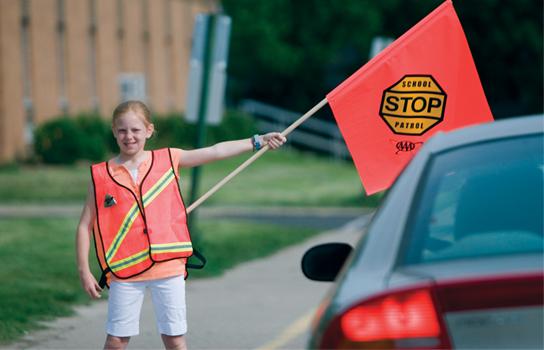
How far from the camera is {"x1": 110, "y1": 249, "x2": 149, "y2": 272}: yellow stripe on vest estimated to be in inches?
240

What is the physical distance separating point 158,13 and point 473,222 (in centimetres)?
4108

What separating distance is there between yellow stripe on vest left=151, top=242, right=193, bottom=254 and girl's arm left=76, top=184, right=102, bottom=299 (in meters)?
0.31

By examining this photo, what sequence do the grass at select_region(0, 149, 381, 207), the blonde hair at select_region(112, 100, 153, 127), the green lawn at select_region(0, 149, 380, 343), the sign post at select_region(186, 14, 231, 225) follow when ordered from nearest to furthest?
the blonde hair at select_region(112, 100, 153, 127) → the green lawn at select_region(0, 149, 380, 343) → the sign post at select_region(186, 14, 231, 225) → the grass at select_region(0, 149, 381, 207)

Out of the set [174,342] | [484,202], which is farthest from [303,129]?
[484,202]

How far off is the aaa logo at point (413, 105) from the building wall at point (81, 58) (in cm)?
1934

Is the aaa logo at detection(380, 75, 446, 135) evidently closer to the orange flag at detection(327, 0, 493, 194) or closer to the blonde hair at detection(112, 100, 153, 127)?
the orange flag at detection(327, 0, 493, 194)

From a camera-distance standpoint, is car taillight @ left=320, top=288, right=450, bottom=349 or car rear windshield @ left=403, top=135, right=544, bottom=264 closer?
car taillight @ left=320, top=288, right=450, bottom=349

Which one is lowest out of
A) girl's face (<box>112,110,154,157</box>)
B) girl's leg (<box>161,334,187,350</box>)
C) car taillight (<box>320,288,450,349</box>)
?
girl's leg (<box>161,334,187,350</box>)

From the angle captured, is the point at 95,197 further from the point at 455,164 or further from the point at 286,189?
the point at 286,189

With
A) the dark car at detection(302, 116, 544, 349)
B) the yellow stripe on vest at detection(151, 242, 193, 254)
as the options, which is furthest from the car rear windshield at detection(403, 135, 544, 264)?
the yellow stripe on vest at detection(151, 242, 193, 254)

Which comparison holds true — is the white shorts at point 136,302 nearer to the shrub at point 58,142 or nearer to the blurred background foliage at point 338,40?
the shrub at point 58,142

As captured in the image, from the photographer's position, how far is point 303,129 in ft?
170

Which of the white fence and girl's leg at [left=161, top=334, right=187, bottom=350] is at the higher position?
girl's leg at [left=161, top=334, right=187, bottom=350]

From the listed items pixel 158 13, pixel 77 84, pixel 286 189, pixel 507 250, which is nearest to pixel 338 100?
pixel 507 250
